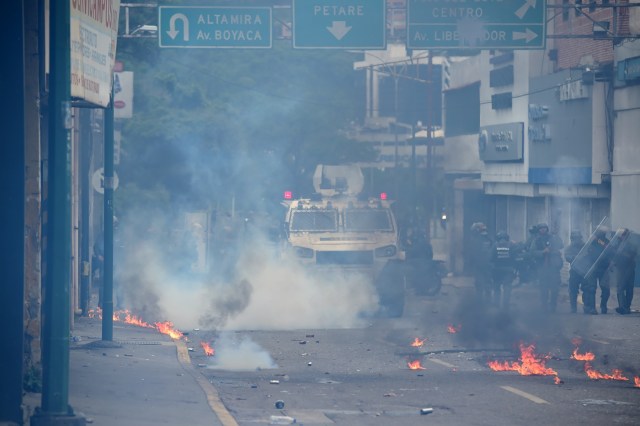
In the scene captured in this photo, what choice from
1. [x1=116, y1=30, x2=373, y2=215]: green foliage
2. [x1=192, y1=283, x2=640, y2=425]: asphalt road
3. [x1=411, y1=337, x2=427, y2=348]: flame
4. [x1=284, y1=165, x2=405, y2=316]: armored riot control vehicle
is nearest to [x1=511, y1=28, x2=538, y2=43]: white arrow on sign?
[x1=284, y1=165, x2=405, y2=316]: armored riot control vehicle

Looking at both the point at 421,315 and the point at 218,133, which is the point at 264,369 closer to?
the point at 421,315

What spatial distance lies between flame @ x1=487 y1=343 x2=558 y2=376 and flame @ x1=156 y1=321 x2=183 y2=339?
5.81 m

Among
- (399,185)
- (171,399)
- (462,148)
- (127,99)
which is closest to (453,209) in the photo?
(462,148)

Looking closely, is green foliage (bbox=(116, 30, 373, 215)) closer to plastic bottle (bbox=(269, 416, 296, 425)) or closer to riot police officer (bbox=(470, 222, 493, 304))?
riot police officer (bbox=(470, 222, 493, 304))

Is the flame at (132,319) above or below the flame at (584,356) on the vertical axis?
below

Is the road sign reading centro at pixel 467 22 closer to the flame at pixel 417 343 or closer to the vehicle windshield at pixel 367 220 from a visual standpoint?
the vehicle windshield at pixel 367 220

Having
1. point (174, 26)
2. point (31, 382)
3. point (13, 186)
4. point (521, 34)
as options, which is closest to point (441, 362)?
point (31, 382)

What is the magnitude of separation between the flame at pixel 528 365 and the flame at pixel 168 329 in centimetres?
581

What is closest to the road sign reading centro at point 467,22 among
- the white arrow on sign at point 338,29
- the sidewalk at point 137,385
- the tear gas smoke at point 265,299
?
the white arrow on sign at point 338,29

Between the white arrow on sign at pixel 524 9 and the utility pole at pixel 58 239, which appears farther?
the white arrow on sign at pixel 524 9

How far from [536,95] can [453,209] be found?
10049 millimetres

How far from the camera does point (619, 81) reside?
28844 millimetres

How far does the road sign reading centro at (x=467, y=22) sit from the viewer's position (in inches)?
837

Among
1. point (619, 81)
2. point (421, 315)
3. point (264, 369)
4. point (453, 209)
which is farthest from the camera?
point (453, 209)
